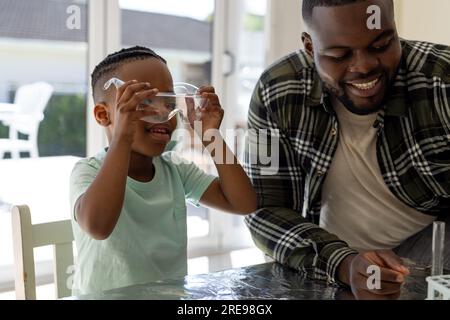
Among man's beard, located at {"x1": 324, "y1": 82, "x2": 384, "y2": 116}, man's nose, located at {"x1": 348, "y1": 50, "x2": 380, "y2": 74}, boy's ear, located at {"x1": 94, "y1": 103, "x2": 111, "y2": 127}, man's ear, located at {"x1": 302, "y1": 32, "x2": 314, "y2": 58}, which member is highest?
man's ear, located at {"x1": 302, "y1": 32, "x2": 314, "y2": 58}

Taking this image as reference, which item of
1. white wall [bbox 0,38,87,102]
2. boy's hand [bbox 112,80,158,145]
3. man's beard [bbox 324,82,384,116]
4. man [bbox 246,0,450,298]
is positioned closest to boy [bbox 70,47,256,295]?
boy's hand [bbox 112,80,158,145]

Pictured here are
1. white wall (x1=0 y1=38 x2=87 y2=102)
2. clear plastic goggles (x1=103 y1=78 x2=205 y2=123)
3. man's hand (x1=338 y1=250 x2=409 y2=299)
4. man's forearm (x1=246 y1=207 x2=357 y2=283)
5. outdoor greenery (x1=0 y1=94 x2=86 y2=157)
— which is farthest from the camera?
outdoor greenery (x1=0 y1=94 x2=86 y2=157)

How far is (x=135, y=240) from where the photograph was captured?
107cm

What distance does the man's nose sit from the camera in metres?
1.08

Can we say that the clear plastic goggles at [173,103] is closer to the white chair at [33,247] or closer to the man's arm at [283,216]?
the man's arm at [283,216]

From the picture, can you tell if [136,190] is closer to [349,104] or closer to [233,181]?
[233,181]

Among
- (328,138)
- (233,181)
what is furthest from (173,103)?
(328,138)

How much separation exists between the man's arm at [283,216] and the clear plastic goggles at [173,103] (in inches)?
5.9

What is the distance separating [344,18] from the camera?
1.08m

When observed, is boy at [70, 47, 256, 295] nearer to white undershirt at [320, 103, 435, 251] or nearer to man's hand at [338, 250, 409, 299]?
white undershirt at [320, 103, 435, 251]

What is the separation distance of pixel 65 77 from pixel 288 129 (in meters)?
1.45

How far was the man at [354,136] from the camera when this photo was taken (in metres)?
1.09

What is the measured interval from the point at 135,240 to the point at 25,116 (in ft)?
4.82

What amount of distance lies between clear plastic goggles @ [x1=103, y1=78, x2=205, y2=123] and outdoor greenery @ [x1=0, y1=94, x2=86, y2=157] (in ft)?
4.40
